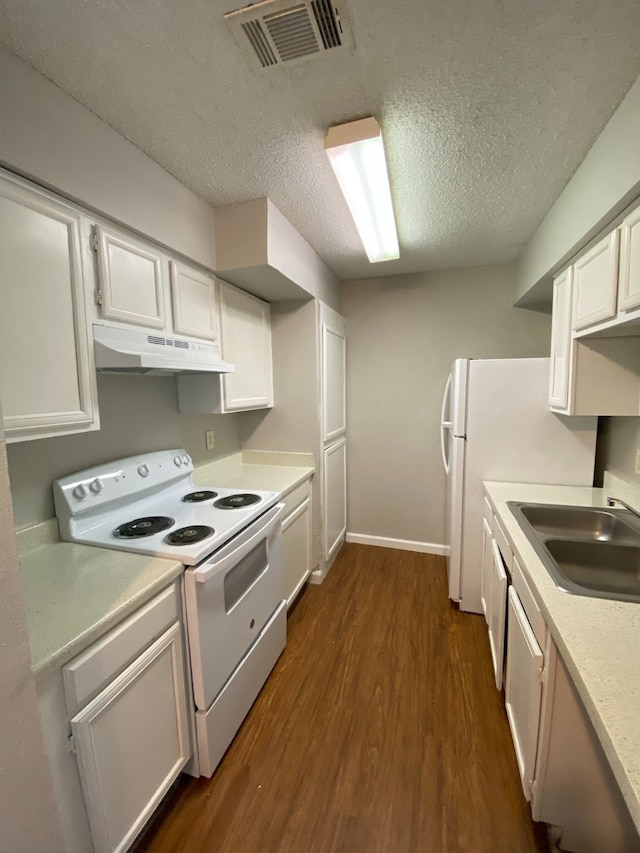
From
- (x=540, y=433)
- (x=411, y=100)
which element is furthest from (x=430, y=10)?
(x=540, y=433)

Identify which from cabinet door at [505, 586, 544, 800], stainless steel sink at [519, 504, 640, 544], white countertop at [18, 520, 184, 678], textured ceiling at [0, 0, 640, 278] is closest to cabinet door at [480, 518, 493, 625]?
stainless steel sink at [519, 504, 640, 544]

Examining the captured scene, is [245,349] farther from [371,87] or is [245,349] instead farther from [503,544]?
[503,544]

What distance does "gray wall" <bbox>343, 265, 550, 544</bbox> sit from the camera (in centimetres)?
278

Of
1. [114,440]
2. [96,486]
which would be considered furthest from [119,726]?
[114,440]

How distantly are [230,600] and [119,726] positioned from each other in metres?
0.52

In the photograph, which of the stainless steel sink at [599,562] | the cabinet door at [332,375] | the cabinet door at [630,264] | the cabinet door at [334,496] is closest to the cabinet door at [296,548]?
the cabinet door at [334,496]

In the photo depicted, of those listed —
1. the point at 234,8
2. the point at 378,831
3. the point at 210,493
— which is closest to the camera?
the point at 234,8

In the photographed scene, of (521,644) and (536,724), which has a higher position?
(521,644)

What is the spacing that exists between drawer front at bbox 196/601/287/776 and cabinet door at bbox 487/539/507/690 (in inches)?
43.4

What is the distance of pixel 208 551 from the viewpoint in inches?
50.0

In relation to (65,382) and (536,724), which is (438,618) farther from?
(65,382)

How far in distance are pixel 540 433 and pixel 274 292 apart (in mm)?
1878

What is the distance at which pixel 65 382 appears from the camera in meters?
1.17

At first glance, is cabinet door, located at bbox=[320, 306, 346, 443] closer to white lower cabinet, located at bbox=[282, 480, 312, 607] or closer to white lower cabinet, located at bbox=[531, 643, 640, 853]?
white lower cabinet, located at bbox=[282, 480, 312, 607]
